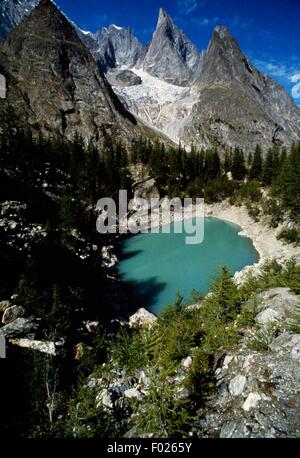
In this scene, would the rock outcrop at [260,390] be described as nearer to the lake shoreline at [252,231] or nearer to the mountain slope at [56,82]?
the lake shoreline at [252,231]

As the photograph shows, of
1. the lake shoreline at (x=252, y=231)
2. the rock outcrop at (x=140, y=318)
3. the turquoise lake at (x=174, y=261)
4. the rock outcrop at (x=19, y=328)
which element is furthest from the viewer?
the lake shoreline at (x=252, y=231)

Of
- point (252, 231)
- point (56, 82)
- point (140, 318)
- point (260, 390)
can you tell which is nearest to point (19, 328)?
point (140, 318)

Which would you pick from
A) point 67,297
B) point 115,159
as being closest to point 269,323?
point 67,297

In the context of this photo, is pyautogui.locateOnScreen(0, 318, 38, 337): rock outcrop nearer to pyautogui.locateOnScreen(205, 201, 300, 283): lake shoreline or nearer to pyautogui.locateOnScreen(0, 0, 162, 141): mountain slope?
pyautogui.locateOnScreen(205, 201, 300, 283): lake shoreline

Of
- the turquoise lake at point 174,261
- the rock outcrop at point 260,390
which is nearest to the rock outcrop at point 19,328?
the rock outcrop at point 260,390

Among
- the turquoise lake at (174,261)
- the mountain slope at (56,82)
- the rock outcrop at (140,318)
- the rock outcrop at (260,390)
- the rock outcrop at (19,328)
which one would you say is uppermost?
the mountain slope at (56,82)

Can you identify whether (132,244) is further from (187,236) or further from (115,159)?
(115,159)

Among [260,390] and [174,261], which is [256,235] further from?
[260,390]
